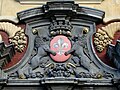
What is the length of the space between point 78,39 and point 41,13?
1.14m

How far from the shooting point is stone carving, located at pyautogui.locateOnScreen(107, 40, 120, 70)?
31.2ft

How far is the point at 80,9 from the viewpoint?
10336 mm

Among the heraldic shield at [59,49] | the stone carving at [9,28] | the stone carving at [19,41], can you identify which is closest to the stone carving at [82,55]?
the heraldic shield at [59,49]

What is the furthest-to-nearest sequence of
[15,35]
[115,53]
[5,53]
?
[15,35] < [5,53] < [115,53]

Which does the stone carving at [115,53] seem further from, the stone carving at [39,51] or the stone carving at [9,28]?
the stone carving at [9,28]

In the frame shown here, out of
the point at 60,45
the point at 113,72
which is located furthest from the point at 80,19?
the point at 113,72

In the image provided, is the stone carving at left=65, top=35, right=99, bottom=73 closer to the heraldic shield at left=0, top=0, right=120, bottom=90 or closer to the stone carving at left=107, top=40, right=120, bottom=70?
the heraldic shield at left=0, top=0, right=120, bottom=90

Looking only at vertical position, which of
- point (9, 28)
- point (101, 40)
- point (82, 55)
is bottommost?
point (82, 55)

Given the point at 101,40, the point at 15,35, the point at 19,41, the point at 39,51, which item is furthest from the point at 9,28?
the point at 101,40

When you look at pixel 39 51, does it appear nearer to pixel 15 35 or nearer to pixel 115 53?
pixel 15 35

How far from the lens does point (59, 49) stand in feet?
32.8

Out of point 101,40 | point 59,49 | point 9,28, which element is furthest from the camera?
point 9,28

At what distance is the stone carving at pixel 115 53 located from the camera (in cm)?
952

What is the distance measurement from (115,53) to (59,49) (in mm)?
1354
